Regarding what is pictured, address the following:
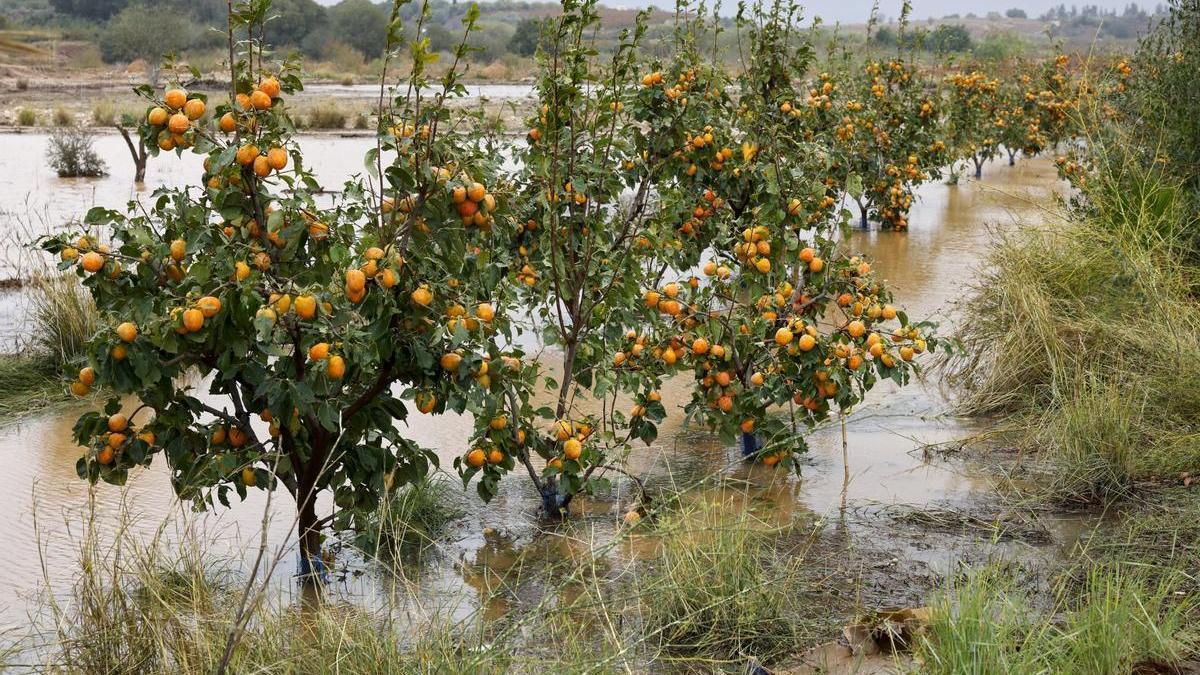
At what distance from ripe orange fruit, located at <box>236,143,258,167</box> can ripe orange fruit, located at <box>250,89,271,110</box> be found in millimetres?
117

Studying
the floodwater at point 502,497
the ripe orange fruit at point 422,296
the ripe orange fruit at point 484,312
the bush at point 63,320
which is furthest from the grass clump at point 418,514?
the bush at point 63,320

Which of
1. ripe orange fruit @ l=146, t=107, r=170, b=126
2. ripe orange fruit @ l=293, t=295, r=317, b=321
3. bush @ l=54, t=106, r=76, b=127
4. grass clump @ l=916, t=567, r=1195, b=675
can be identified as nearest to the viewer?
grass clump @ l=916, t=567, r=1195, b=675

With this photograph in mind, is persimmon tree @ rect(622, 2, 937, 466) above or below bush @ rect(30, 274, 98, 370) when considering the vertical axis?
above

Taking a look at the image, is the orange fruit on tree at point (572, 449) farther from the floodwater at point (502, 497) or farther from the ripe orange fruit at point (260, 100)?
the ripe orange fruit at point (260, 100)

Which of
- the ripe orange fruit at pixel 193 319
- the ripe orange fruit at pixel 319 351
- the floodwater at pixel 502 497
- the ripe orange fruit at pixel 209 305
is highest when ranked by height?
the ripe orange fruit at pixel 209 305

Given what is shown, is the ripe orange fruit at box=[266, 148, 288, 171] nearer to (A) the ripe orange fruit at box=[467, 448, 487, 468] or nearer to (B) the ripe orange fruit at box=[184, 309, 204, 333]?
(B) the ripe orange fruit at box=[184, 309, 204, 333]

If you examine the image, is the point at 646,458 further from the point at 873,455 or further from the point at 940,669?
the point at 940,669

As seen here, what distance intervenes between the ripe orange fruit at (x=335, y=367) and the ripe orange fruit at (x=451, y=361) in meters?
0.35

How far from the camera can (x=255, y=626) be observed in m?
3.04

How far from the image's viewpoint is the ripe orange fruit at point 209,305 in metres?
3.39

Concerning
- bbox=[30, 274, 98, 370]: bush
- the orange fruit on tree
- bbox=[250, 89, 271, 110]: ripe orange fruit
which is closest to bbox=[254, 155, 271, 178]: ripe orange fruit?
bbox=[250, 89, 271, 110]: ripe orange fruit

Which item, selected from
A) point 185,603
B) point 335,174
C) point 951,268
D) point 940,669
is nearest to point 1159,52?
point 951,268

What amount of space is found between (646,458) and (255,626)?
2.58 m

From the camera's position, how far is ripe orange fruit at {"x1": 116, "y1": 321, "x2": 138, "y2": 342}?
345 cm
